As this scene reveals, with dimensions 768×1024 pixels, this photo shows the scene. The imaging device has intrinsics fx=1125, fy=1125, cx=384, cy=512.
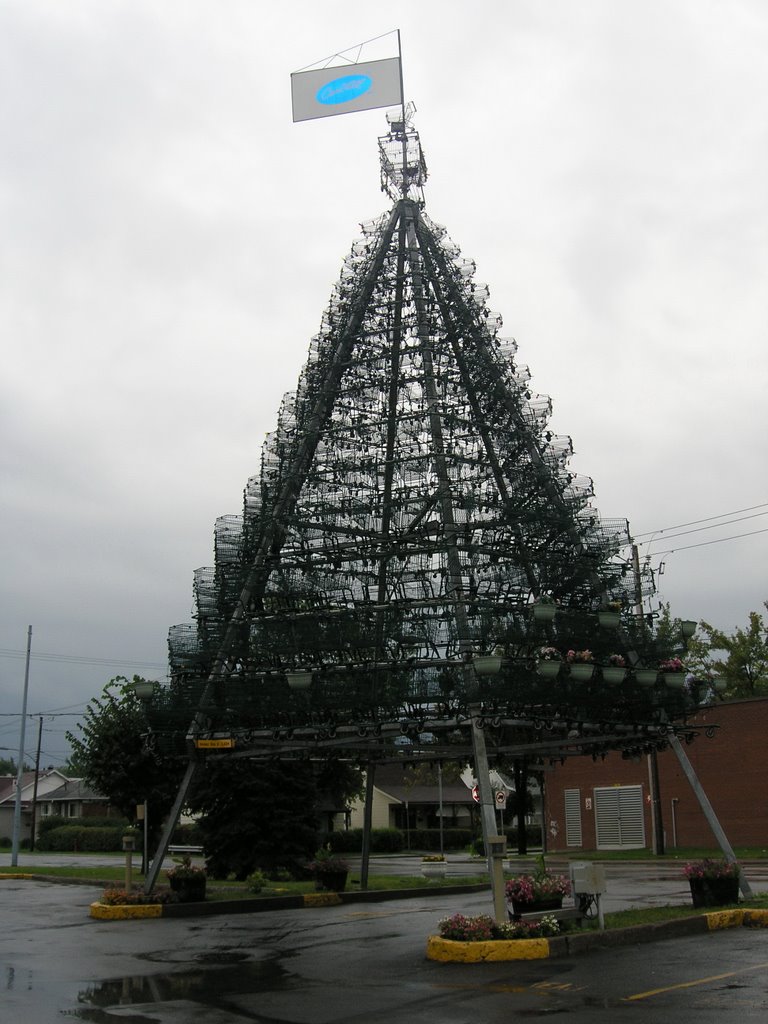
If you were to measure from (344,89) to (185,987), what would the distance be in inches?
816

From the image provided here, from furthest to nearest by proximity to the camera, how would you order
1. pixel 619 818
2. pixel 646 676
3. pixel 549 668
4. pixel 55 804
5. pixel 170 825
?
pixel 55 804 → pixel 619 818 → pixel 170 825 → pixel 646 676 → pixel 549 668

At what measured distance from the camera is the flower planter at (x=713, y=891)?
20844 mm

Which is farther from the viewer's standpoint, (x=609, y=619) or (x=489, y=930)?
(x=609, y=619)

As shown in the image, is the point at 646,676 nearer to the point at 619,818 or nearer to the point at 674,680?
the point at 674,680

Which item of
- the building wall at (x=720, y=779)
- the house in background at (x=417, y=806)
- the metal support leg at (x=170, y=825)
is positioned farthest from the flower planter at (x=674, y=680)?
the house in background at (x=417, y=806)

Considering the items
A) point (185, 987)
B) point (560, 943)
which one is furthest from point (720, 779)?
point (185, 987)

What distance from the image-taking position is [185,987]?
14.4 m

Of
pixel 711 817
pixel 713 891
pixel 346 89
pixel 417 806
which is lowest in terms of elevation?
pixel 713 891

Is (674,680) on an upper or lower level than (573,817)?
upper

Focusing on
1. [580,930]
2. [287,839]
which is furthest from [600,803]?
[580,930]

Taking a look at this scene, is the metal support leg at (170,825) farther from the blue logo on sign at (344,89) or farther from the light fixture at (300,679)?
the blue logo on sign at (344,89)

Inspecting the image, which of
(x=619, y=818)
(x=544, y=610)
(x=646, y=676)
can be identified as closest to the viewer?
(x=544, y=610)

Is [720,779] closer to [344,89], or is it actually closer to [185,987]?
[344,89]

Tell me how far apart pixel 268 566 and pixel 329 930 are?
791cm
